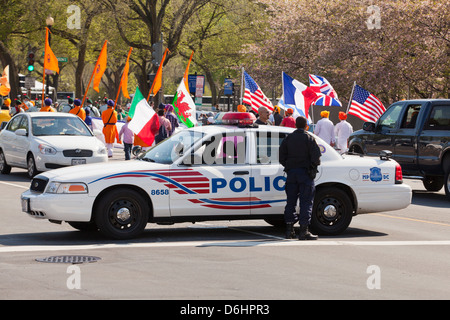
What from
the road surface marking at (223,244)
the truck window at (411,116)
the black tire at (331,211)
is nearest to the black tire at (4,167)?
the truck window at (411,116)

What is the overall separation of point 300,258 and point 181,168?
2169 mm

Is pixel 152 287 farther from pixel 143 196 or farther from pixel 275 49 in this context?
pixel 275 49

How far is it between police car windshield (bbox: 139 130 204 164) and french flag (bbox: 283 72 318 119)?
12403mm

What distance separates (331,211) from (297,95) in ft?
42.0

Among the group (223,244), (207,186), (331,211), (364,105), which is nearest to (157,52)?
(364,105)

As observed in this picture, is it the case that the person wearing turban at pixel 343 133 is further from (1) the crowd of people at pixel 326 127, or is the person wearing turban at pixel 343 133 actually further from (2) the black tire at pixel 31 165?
(2) the black tire at pixel 31 165

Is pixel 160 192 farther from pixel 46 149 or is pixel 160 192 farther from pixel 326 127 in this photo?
pixel 326 127

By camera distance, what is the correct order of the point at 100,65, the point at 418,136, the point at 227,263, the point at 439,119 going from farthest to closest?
the point at 100,65, the point at 418,136, the point at 439,119, the point at 227,263

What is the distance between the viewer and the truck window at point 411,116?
18.4 m

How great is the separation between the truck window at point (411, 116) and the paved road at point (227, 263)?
522cm

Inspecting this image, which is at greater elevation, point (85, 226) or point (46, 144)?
point (46, 144)

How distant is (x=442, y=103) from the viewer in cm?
1794

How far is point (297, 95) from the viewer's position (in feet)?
79.5
